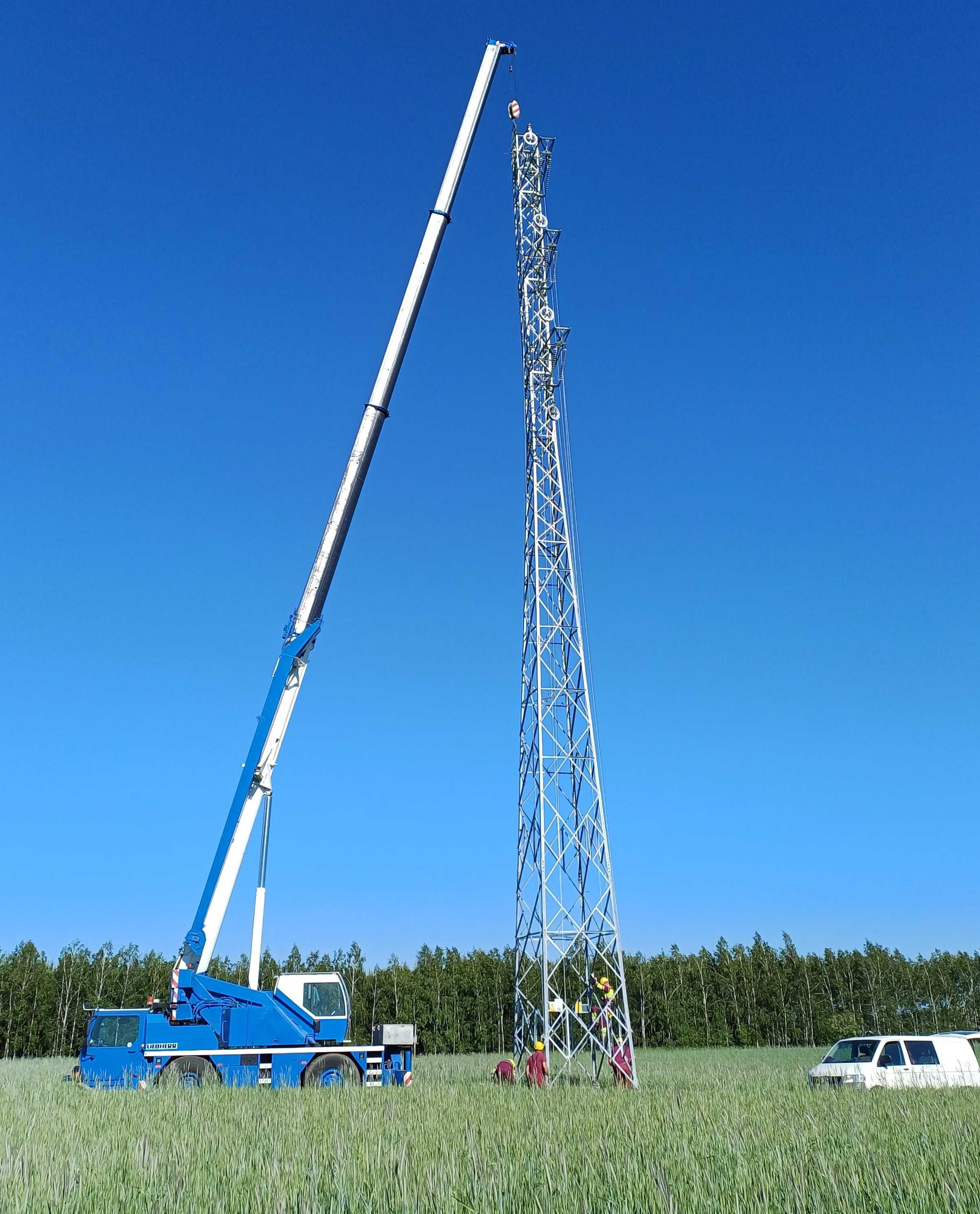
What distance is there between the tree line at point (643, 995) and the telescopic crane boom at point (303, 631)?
145 feet

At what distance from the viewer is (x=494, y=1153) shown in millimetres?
9203

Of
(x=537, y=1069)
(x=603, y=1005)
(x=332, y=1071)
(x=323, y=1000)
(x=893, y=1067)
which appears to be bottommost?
(x=893, y=1067)

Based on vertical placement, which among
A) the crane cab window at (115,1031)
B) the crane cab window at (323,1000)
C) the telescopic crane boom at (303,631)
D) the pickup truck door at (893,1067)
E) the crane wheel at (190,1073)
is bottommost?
the pickup truck door at (893,1067)

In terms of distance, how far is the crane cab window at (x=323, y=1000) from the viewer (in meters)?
20.5

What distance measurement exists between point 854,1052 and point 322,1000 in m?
11.3

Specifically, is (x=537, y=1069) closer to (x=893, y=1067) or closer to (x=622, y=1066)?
(x=622, y=1066)

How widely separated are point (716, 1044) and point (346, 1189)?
6118 centimetres

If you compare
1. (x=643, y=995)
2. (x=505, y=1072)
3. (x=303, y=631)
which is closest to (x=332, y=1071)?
(x=505, y=1072)

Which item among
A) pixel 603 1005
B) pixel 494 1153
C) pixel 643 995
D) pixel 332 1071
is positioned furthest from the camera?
pixel 643 995

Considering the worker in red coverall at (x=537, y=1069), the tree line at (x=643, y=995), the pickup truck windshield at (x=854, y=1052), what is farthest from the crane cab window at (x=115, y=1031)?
the tree line at (x=643, y=995)

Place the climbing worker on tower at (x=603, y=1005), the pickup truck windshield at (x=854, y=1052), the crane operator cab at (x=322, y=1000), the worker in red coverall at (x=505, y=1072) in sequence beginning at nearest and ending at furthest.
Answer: the pickup truck windshield at (x=854, y=1052), the worker in red coverall at (x=505, y=1072), the crane operator cab at (x=322, y=1000), the climbing worker on tower at (x=603, y=1005)

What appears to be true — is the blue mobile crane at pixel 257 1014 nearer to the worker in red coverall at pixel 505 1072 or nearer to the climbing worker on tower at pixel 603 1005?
the worker in red coverall at pixel 505 1072

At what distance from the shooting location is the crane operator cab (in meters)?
20.3

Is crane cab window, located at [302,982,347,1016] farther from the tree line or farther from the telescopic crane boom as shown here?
the tree line
